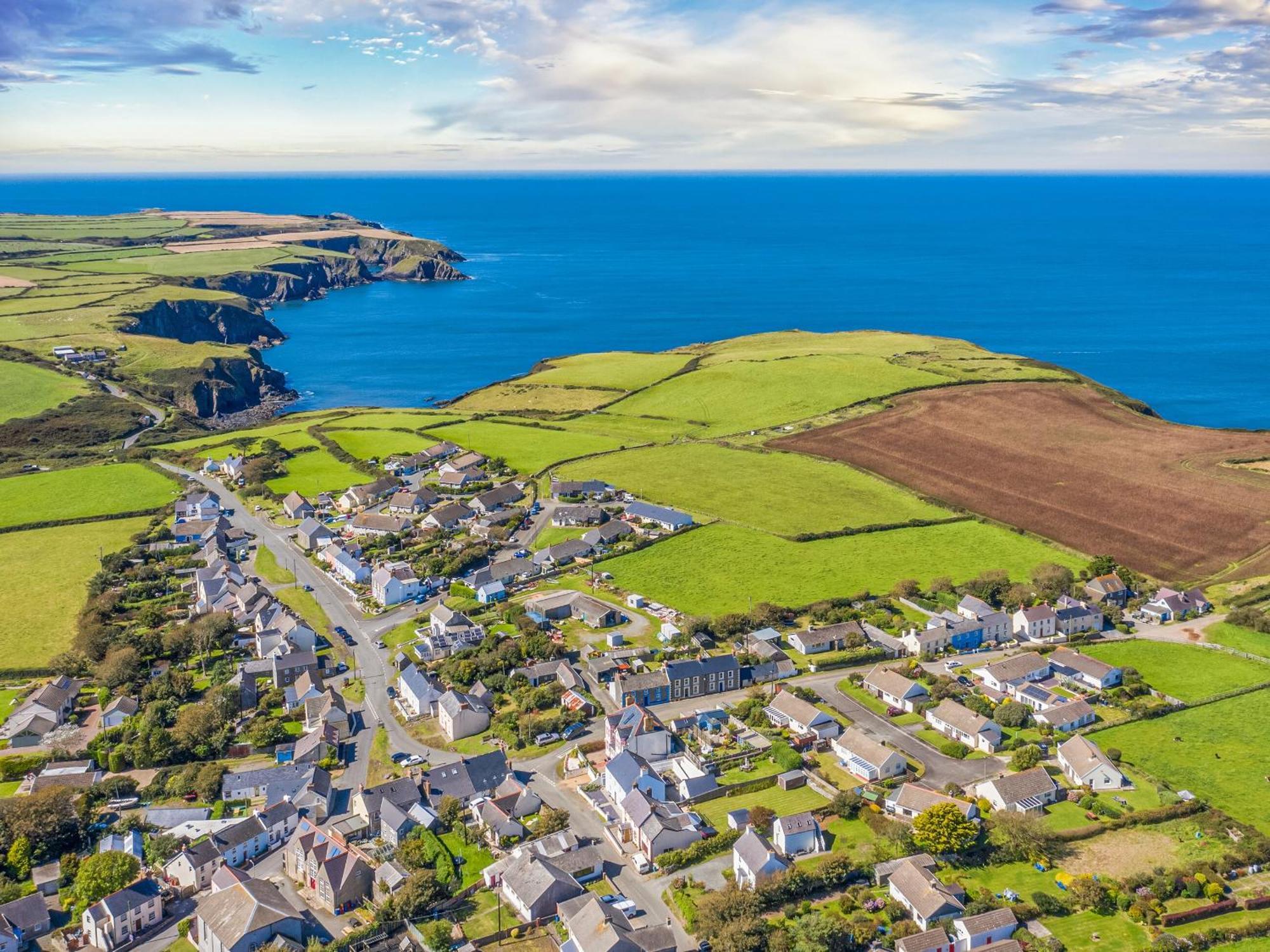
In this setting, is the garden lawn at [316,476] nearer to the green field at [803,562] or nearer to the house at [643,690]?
the green field at [803,562]

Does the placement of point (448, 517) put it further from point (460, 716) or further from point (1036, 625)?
point (1036, 625)

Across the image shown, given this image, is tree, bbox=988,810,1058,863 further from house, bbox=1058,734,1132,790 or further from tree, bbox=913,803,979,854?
house, bbox=1058,734,1132,790

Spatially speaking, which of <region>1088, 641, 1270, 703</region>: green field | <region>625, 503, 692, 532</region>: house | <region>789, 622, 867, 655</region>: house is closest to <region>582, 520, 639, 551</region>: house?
<region>625, 503, 692, 532</region>: house

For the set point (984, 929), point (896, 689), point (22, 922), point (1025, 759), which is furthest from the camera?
point (896, 689)

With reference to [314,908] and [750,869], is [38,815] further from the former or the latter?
[750,869]

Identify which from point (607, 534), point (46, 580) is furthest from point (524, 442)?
point (46, 580)

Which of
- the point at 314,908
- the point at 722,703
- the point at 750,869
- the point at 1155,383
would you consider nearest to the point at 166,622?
the point at 314,908
